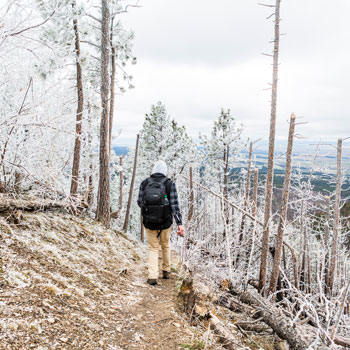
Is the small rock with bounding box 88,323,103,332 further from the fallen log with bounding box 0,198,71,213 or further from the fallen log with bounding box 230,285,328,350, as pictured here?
the fallen log with bounding box 230,285,328,350

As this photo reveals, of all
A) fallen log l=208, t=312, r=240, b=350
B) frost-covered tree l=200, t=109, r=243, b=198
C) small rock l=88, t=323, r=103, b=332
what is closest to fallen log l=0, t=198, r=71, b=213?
small rock l=88, t=323, r=103, b=332

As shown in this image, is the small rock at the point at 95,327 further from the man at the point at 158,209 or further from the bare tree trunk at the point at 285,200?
the bare tree trunk at the point at 285,200

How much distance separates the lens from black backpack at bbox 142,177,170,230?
511 cm

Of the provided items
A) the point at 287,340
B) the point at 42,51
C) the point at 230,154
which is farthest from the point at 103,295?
the point at 230,154

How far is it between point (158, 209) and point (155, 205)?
9 centimetres

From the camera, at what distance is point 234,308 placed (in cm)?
585

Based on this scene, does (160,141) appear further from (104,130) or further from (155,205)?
(155,205)

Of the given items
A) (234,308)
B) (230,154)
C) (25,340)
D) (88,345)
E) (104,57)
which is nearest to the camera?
(25,340)

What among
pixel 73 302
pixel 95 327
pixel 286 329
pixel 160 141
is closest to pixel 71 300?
pixel 73 302

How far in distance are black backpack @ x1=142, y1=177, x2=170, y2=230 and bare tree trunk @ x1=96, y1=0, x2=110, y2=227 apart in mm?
4091

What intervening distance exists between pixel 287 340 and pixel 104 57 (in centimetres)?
839

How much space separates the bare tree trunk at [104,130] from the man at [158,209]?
12.8 feet

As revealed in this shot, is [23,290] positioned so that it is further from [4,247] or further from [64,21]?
[64,21]

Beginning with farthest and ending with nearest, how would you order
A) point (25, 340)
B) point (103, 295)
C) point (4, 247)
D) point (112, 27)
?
point (112, 27) < point (103, 295) < point (4, 247) < point (25, 340)
